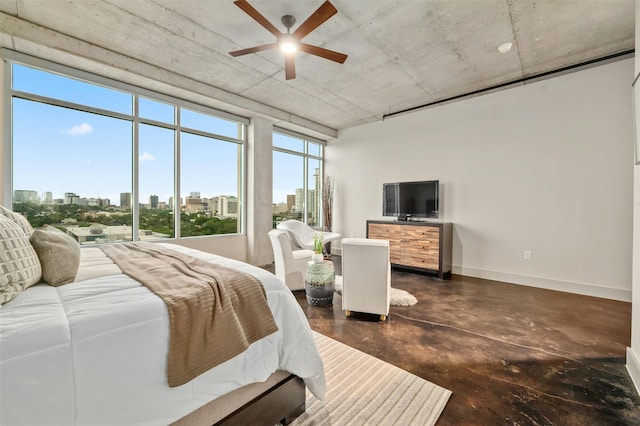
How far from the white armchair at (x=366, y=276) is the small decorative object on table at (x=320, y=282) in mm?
358

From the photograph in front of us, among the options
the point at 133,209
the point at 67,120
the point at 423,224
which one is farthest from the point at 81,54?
the point at 423,224

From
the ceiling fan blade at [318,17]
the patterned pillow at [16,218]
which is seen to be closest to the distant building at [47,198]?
the patterned pillow at [16,218]

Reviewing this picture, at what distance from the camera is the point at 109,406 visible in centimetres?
91

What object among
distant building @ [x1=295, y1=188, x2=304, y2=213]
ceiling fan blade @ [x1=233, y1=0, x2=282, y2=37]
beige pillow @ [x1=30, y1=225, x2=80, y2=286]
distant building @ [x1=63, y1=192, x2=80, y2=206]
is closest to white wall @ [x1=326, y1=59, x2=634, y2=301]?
distant building @ [x1=295, y1=188, x2=304, y2=213]

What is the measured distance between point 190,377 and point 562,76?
533cm

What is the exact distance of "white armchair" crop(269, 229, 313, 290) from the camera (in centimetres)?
340

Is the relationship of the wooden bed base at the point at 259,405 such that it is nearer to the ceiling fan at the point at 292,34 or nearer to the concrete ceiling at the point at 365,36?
the ceiling fan at the point at 292,34

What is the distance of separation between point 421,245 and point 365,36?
321 cm

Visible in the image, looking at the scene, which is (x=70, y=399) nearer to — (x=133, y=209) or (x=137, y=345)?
(x=137, y=345)

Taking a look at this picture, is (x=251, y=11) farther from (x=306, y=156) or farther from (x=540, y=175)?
(x=540, y=175)

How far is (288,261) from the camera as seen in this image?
3.44 metres

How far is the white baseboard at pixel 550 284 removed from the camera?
3.36m

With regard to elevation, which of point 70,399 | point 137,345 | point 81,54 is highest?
point 81,54

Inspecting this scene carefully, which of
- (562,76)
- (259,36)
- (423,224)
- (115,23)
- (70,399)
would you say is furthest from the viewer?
(423,224)
